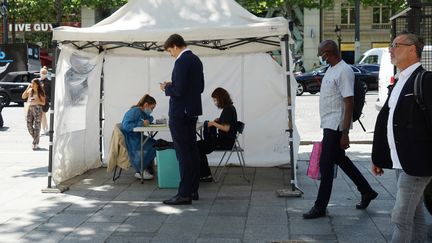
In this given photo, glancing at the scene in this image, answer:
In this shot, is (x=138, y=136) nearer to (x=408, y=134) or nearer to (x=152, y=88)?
(x=152, y=88)

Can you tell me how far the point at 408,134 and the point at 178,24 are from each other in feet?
14.6

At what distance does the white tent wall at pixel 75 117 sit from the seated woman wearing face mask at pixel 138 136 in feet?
2.75

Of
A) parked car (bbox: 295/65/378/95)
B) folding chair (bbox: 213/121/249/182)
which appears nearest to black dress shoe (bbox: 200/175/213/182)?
folding chair (bbox: 213/121/249/182)

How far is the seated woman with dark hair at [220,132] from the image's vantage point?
8633 mm

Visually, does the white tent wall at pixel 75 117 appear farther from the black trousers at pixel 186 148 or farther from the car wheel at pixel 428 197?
the car wheel at pixel 428 197

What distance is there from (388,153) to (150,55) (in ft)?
20.8

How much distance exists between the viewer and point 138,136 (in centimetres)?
884

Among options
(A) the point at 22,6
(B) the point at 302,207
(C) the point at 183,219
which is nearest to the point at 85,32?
(C) the point at 183,219

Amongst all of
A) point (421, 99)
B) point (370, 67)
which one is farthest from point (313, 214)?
point (370, 67)

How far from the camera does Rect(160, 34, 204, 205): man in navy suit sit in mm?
6824

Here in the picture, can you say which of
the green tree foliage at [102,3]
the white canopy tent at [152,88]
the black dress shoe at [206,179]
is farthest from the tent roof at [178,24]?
the green tree foliage at [102,3]

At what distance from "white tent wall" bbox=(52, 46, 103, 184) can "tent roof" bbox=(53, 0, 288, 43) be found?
0.74 metres

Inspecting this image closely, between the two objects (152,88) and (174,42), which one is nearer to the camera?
(174,42)

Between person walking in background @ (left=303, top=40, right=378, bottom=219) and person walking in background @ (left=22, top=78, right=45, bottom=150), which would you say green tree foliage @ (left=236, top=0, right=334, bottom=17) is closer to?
person walking in background @ (left=22, top=78, right=45, bottom=150)
